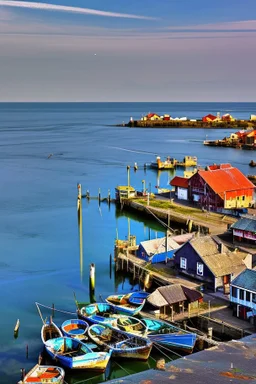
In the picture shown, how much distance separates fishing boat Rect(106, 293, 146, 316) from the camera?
102 feet

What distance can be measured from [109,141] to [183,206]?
8663 centimetres

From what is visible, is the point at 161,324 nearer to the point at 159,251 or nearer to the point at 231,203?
the point at 159,251

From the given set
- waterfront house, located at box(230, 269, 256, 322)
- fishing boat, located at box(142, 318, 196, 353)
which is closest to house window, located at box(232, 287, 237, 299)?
waterfront house, located at box(230, 269, 256, 322)

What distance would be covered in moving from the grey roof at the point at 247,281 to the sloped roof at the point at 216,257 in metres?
3.31

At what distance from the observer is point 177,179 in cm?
6134

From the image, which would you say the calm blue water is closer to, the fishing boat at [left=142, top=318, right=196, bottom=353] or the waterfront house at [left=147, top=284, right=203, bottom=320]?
the fishing boat at [left=142, top=318, right=196, bottom=353]

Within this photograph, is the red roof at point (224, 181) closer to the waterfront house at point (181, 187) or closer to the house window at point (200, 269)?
the waterfront house at point (181, 187)

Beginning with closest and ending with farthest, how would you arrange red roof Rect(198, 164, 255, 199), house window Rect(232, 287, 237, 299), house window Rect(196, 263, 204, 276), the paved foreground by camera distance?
1. the paved foreground
2. house window Rect(232, 287, 237, 299)
3. house window Rect(196, 263, 204, 276)
4. red roof Rect(198, 164, 255, 199)

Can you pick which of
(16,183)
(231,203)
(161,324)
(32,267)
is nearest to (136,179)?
(16,183)

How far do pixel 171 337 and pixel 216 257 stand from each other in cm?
846

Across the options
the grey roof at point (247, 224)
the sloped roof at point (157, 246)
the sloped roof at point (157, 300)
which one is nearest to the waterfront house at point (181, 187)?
the grey roof at point (247, 224)

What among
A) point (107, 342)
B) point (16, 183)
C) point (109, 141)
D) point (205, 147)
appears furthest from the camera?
point (109, 141)

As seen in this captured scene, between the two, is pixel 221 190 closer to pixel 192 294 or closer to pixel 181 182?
pixel 181 182

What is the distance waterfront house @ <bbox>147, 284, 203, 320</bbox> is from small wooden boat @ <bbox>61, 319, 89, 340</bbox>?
12.5 feet
